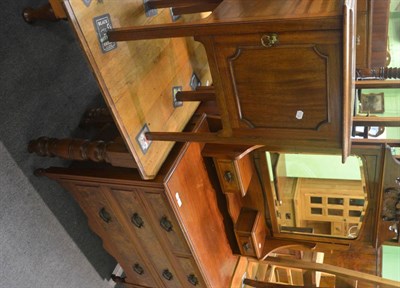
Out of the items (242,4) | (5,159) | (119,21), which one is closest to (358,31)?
(242,4)

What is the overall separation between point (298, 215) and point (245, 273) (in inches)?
20.5

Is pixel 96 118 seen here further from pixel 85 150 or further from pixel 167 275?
pixel 167 275

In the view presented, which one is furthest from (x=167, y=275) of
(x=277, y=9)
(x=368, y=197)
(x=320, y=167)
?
(x=277, y=9)

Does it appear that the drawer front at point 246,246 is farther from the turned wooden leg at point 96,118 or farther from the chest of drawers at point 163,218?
the turned wooden leg at point 96,118

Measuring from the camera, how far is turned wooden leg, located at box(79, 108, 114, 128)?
1762 mm

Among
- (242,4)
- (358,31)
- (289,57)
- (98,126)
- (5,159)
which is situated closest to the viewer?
(289,57)

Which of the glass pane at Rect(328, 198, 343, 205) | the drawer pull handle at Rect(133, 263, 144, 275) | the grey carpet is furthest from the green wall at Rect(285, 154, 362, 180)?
the grey carpet

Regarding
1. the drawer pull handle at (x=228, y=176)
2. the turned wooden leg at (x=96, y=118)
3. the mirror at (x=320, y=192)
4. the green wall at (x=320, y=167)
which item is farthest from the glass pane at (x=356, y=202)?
the turned wooden leg at (x=96, y=118)

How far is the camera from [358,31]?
2.05 m

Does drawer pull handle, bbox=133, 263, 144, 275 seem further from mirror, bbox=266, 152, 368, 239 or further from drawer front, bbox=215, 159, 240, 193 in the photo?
mirror, bbox=266, 152, 368, 239

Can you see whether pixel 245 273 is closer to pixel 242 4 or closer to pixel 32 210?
pixel 32 210

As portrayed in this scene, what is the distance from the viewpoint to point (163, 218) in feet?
4.93

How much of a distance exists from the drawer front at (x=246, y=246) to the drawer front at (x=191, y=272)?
299mm

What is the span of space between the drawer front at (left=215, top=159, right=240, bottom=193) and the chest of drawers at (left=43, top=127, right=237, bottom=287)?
0.07 m
